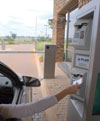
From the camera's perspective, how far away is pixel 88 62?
3.78 feet

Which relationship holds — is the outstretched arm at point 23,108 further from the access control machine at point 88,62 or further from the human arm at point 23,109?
the access control machine at point 88,62

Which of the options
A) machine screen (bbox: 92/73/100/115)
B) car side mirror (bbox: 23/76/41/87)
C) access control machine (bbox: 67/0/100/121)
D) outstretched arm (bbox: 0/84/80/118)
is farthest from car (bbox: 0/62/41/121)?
machine screen (bbox: 92/73/100/115)

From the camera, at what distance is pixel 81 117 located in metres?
1.23

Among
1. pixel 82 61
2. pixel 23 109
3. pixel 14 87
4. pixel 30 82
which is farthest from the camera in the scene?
pixel 30 82

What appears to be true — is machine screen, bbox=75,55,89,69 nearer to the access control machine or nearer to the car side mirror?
the access control machine

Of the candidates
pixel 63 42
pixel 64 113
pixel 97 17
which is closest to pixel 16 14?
pixel 63 42

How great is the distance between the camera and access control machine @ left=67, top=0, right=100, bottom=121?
1001 mm

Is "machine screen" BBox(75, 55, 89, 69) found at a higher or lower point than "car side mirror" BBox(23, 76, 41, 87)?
higher

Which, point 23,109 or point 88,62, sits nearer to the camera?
point 23,109

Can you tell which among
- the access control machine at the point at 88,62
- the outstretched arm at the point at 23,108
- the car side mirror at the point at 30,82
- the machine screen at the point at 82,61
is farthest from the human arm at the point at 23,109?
the car side mirror at the point at 30,82

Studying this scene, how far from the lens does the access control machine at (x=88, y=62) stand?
39.4 inches

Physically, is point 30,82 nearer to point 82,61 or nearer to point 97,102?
point 82,61

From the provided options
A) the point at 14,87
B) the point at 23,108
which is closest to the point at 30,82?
the point at 14,87

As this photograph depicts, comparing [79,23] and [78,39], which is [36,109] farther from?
[79,23]
